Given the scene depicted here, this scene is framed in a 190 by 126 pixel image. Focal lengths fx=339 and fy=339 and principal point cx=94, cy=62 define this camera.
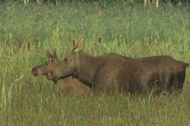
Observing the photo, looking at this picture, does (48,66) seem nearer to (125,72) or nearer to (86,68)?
(86,68)

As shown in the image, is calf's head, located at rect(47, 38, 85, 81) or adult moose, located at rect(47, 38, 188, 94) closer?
adult moose, located at rect(47, 38, 188, 94)

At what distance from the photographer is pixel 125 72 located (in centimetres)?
584

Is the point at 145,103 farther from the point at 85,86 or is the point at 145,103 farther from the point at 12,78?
the point at 12,78

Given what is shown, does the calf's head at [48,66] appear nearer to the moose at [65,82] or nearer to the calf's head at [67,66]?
the moose at [65,82]

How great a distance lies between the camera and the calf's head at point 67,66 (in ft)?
19.8

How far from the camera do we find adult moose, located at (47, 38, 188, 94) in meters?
5.64

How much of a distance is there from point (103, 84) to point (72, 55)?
799 mm

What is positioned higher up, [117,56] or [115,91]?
[117,56]

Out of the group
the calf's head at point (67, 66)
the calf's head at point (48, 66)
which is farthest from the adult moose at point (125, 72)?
the calf's head at point (48, 66)

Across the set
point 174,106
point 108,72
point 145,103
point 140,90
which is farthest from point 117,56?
point 174,106

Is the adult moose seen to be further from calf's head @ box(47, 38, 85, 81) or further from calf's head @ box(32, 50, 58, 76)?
calf's head @ box(32, 50, 58, 76)

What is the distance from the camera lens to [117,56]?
6.10 meters

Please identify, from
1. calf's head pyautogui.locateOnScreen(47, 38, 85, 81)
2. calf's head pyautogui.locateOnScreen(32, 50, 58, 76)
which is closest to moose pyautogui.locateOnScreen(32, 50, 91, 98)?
calf's head pyautogui.locateOnScreen(32, 50, 58, 76)

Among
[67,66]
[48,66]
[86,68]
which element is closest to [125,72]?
[86,68]
